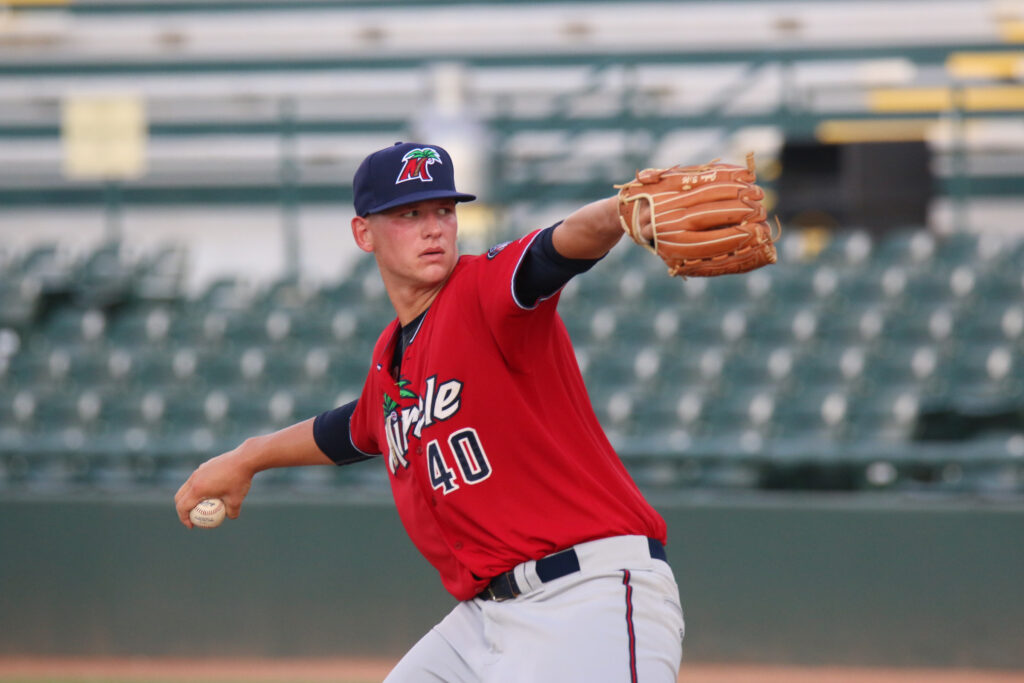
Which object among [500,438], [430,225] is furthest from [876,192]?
[500,438]

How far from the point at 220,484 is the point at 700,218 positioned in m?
1.46

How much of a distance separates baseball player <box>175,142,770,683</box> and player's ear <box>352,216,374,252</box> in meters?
0.06

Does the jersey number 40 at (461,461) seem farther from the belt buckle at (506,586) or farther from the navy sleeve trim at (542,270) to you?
the navy sleeve trim at (542,270)

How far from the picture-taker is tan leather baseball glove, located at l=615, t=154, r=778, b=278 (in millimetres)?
2121

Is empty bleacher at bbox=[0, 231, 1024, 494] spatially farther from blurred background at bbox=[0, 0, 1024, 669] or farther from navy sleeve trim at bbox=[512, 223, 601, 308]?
navy sleeve trim at bbox=[512, 223, 601, 308]

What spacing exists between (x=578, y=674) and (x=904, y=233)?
6985 mm

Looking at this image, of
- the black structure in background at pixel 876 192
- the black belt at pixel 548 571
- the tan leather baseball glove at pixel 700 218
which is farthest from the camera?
the black structure in background at pixel 876 192

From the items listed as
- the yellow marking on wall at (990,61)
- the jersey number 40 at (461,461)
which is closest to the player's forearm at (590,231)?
the jersey number 40 at (461,461)

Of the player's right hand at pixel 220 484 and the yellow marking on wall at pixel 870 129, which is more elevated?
the yellow marking on wall at pixel 870 129

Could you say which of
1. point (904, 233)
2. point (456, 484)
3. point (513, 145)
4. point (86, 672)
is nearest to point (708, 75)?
point (513, 145)

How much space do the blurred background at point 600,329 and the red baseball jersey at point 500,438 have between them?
148 inches

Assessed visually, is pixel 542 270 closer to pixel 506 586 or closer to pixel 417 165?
pixel 417 165

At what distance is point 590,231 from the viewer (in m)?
2.17

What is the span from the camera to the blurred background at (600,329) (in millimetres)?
6129
